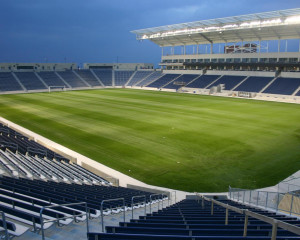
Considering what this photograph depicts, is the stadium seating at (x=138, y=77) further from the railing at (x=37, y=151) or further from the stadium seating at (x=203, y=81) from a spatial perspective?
the railing at (x=37, y=151)

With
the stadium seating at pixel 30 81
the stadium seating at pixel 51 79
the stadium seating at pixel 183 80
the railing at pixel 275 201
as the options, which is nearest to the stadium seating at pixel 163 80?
the stadium seating at pixel 183 80

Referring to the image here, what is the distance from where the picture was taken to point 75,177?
51.9 feet

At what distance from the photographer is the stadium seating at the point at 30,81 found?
7931 cm

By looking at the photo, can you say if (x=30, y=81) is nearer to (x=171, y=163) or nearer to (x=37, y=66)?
(x=37, y=66)

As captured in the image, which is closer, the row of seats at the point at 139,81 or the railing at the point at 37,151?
the railing at the point at 37,151

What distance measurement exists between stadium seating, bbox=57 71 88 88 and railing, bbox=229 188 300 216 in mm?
80341

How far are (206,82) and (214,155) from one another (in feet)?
179

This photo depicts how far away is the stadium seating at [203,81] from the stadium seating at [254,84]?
A: 394 inches

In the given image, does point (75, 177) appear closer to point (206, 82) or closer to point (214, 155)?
point (214, 155)

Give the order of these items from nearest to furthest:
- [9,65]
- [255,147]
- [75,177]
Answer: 1. [75,177]
2. [255,147]
3. [9,65]

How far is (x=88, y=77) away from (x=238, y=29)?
A: 2166 inches

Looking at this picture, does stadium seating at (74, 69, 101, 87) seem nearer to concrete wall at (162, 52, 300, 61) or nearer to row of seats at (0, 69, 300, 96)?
row of seats at (0, 69, 300, 96)

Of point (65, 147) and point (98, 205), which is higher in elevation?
point (98, 205)

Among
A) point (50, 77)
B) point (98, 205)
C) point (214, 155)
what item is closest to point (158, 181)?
point (214, 155)
